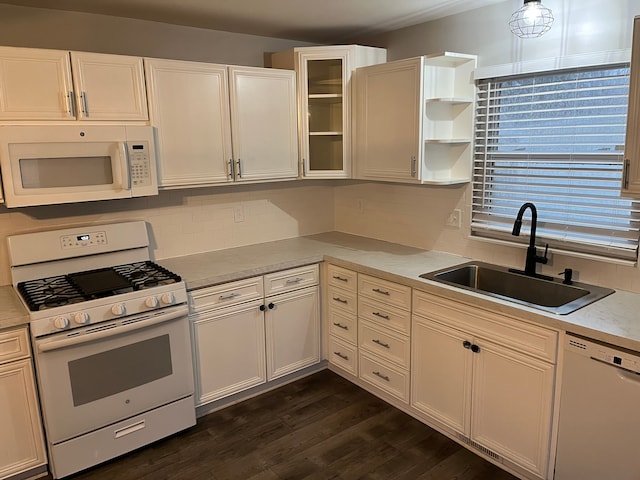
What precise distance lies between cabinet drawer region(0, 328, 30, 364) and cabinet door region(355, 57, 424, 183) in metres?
2.20

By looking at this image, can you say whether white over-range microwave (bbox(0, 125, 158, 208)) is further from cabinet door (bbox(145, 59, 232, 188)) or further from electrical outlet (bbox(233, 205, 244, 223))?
electrical outlet (bbox(233, 205, 244, 223))

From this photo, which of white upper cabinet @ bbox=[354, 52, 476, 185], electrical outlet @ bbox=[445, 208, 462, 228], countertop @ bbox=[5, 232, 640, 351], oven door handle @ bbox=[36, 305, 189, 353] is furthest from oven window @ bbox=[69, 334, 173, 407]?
electrical outlet @ bbox=[445, 208, 462, 228]

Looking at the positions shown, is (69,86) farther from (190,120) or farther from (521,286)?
(521,286)

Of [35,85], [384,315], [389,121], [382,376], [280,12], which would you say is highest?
[280,12]

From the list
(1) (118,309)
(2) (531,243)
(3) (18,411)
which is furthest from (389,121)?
(3) (18,411)

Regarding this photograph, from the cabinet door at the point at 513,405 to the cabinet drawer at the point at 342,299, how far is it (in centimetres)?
94

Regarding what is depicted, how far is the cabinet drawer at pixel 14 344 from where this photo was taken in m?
2.22

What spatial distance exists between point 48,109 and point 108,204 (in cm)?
69

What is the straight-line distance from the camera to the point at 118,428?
2.52 meters

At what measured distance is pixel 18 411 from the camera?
2.31 metres

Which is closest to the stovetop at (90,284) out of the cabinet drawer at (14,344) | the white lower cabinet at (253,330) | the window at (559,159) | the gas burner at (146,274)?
the gas burner at (146,274)

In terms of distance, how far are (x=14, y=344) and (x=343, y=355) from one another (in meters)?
1.95

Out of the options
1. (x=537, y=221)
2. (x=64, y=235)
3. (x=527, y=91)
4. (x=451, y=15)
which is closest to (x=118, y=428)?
(x=64, y=235)

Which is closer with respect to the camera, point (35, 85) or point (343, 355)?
point (35, 85)
